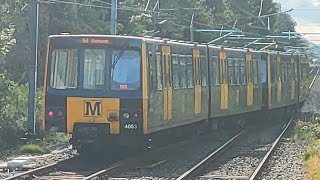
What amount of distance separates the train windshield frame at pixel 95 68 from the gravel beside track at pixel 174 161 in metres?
1.75

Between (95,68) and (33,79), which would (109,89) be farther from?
(33,79)

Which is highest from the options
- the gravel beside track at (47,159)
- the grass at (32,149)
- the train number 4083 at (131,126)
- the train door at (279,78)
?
the train door at (279,78)

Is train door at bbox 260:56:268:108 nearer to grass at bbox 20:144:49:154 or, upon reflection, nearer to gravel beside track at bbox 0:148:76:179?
gravel beside track at bbox 0:148:76:179

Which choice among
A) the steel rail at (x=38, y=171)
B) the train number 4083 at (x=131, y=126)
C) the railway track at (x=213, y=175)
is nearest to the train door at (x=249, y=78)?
the railway track at (x=213, y=175)

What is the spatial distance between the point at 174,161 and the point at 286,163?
248 centimetres

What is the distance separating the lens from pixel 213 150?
2217 cm

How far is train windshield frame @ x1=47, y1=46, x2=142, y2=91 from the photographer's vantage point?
60.4 feet

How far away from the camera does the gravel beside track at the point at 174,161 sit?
1662cm

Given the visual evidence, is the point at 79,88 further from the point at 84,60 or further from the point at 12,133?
the point at 12,133

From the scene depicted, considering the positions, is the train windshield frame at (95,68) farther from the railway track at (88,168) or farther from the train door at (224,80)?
the train door at (224,80)

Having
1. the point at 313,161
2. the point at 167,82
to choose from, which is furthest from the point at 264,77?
the point at 313,161

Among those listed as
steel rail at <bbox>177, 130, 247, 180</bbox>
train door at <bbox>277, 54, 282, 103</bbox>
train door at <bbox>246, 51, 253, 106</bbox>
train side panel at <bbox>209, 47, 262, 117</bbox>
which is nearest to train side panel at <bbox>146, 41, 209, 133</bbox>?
steel rail at <bbox>177, 130, 247, 180</bbox>

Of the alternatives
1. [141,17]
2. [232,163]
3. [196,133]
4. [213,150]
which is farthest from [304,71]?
[232,163]

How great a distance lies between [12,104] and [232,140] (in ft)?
20.7
